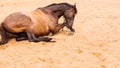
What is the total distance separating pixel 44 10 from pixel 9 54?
9.20ft

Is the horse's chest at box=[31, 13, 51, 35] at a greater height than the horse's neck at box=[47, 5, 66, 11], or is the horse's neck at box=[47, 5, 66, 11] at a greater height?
the horse's neck at box=[47, 5, 66, 11]

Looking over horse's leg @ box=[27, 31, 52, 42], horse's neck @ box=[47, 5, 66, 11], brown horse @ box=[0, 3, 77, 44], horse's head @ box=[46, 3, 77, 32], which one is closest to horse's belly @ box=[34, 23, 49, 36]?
brown horse @ box=[0, 3, 77, 44]

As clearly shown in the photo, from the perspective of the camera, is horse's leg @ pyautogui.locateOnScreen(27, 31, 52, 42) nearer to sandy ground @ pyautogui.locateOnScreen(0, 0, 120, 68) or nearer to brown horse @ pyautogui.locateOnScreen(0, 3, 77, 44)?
brown horse @ pyautogui.locateOnScreen(0, 3, 77, 44)

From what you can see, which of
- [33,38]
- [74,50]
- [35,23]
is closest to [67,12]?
[35,23]

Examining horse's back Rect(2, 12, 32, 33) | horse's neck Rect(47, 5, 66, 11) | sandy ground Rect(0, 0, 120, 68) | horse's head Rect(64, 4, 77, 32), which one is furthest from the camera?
horse's neck Rect(47, 5, 66, 11)

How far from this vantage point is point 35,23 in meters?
8.95

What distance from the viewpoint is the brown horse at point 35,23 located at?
8.60 meters

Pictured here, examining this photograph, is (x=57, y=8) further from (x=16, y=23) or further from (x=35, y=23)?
(x=16, y=23)

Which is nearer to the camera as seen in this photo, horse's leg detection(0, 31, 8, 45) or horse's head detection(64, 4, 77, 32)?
horse's leg detection(0, 31, 8, 45)

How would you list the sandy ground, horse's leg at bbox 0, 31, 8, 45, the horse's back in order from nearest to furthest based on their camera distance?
1. the sandy ground
2. horse's leg at bbox 0, 31, 8, 45
3. the horse's back

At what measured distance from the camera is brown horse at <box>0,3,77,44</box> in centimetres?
860

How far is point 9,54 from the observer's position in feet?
24.3

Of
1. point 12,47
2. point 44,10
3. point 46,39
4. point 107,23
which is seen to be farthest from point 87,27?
point 12,47

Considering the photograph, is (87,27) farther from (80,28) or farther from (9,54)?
(9,54)
